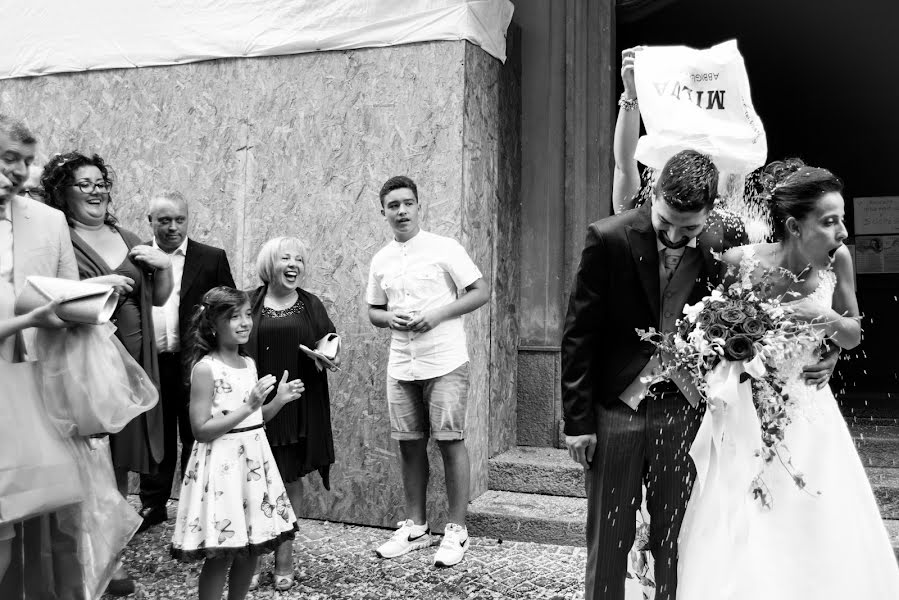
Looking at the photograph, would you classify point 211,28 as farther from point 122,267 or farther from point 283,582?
point 283,582

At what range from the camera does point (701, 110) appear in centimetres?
336

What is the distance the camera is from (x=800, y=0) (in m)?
9.87

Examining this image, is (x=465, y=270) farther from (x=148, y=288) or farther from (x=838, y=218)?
(x=838, y=218)

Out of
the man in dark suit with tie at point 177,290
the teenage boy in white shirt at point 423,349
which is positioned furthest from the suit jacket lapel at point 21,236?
the teenage boy in white shirt at point 423,349

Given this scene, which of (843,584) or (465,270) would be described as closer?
(843,584)

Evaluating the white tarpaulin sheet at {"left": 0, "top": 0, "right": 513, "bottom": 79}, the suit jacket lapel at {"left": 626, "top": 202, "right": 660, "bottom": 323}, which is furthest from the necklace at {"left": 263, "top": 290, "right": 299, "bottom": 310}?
the suit jacket lapel at {"left": 626, "top": 202, "right": 660, "bottom": 323}

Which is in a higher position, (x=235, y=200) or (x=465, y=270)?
(x=235, y=200)

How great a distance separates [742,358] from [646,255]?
540 mm

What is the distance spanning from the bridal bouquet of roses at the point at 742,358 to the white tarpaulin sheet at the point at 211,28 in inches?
143

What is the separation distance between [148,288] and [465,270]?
6.25 feet

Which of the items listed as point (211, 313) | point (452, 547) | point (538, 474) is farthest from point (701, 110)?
point (538, 474)

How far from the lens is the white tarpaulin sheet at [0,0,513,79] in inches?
248

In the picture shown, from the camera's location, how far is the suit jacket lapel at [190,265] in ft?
18.4

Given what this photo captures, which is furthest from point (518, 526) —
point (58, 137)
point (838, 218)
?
point (58, 137)
